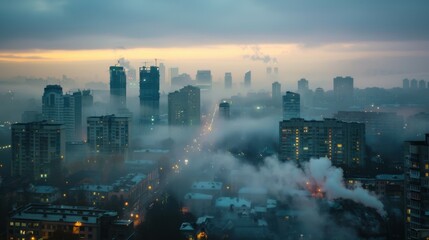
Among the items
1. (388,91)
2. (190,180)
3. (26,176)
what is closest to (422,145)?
(190,180)

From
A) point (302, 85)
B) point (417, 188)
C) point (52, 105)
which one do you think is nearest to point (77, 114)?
point (52, 105)

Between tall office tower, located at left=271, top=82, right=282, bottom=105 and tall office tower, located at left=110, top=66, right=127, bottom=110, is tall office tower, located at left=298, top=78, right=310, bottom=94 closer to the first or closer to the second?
tall office tower, located at left=271, top=82, right=282, bottom=105

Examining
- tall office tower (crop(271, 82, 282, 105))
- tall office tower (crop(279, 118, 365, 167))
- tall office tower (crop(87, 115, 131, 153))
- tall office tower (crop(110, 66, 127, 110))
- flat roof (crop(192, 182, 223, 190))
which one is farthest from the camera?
tall office tower (crop(110, 66, 127, 110))

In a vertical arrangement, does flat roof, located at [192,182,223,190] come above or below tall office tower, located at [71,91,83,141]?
below

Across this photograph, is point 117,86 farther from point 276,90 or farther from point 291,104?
point 291,104

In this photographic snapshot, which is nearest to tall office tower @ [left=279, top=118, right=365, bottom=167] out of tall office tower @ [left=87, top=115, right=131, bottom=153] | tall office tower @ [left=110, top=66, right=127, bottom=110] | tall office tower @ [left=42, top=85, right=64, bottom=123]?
tall office tower @ [left=87, top=115, right=131, bottom=153]
